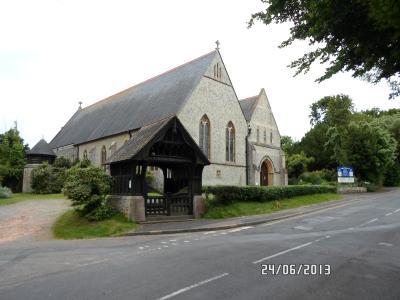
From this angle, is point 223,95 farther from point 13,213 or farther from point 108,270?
point 108,270

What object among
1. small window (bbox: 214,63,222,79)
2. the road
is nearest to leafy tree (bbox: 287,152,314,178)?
small window (bbox: 214,63,222,79)

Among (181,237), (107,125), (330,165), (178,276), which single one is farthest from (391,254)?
(330,165)

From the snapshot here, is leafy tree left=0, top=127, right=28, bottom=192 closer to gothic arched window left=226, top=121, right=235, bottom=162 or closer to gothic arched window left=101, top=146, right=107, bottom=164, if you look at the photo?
gothic arched window left=101, top=146, right=107, bottom=164

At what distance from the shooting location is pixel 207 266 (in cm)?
802

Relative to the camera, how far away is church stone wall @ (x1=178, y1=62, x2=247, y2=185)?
1157 inches

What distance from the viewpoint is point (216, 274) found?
7297 mm

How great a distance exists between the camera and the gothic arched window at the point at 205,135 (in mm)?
30203

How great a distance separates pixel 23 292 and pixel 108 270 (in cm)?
185

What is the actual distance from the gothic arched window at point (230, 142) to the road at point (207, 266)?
1912 centimetres

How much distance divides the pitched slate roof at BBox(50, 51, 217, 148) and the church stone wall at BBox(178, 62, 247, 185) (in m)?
1.07

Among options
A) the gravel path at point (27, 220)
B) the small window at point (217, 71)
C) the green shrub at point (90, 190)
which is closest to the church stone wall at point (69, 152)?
the gravel path at point (27, 220)

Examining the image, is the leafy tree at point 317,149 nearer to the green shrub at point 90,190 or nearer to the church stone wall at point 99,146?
the church stone wall at point 99,146

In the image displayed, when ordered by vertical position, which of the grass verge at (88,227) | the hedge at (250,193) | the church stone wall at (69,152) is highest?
the church stone wall at (69,152)

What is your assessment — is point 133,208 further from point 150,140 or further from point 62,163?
point 62,163
